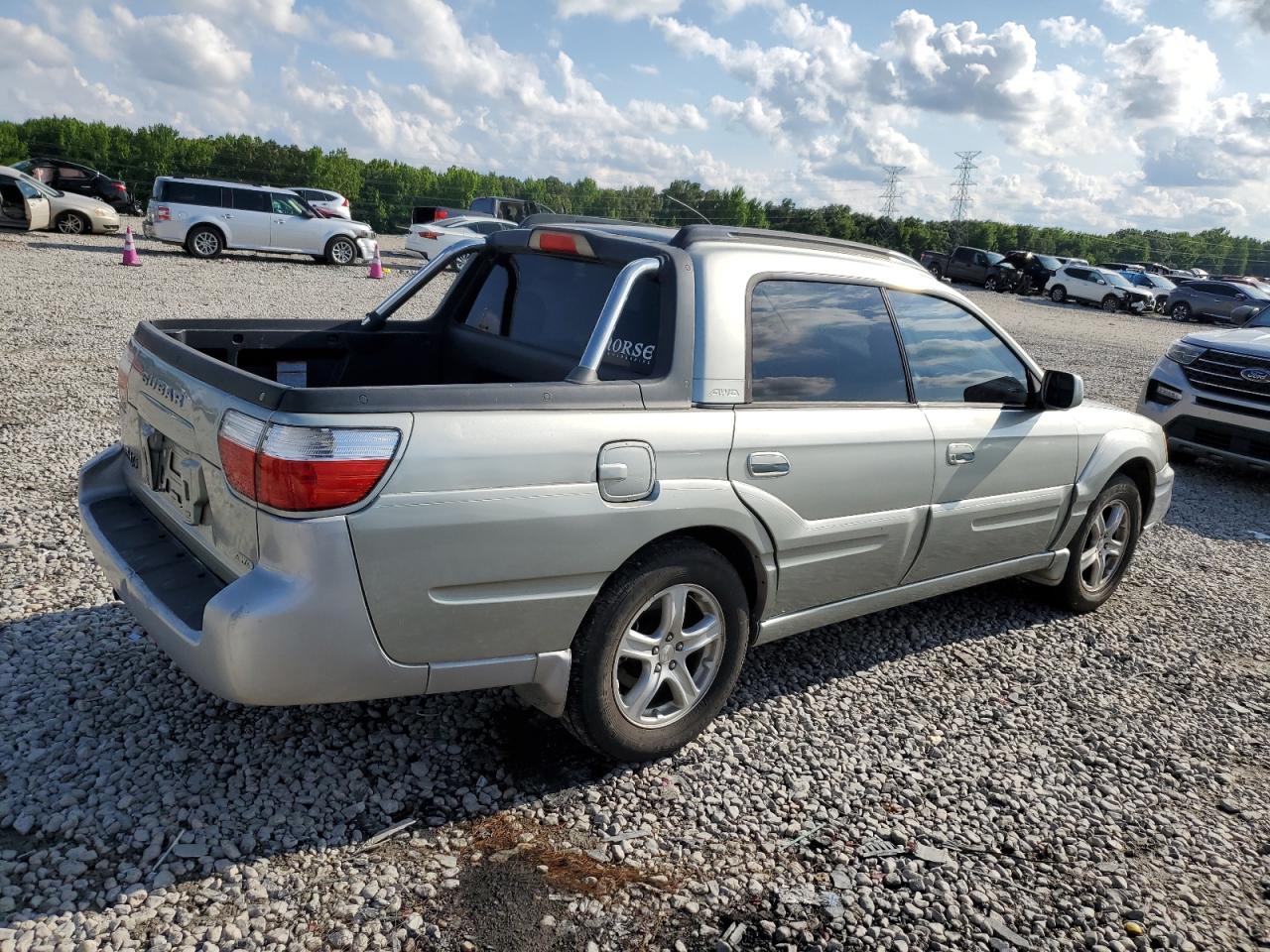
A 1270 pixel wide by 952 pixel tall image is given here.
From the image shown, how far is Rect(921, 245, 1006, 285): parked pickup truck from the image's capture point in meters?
38.8

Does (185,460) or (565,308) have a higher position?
(565,308)

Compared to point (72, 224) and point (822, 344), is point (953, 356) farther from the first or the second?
point (72, 224)

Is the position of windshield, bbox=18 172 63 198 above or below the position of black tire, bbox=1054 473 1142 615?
above

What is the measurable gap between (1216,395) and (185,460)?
8757 mm

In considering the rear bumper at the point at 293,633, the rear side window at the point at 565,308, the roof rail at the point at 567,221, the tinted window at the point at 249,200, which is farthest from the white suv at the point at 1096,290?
the rear bumper at the point at 293,633

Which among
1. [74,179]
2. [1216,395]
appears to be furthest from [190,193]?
[1216,395]

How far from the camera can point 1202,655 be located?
489 cm

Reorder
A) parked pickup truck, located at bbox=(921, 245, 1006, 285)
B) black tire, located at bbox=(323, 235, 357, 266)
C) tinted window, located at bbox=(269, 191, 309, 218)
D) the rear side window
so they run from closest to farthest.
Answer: the rear side window
tinted window, located at bbox=(269, 191, 309, 218)
black tire, located at bbox=(323, 235, 357, 266)
parked pickup truck, located at bbox=(921, 245, 1006, 285)

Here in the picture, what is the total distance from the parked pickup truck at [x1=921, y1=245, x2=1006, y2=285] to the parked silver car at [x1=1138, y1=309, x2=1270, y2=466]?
3093 cm

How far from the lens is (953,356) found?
4270 mm

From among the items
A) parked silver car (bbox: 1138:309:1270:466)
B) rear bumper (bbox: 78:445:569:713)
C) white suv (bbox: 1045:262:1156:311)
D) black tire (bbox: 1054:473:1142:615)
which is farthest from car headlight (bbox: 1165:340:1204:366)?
white suv (bbox: 1045:262:1156:311)

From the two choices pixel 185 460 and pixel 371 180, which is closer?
pixel 185 460

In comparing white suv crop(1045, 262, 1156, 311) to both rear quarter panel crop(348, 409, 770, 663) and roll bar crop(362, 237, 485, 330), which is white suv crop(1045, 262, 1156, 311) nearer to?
roll bar crop(362, 237, 485, 330)

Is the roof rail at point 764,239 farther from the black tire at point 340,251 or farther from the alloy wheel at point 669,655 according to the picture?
the black tire at point 340,251
